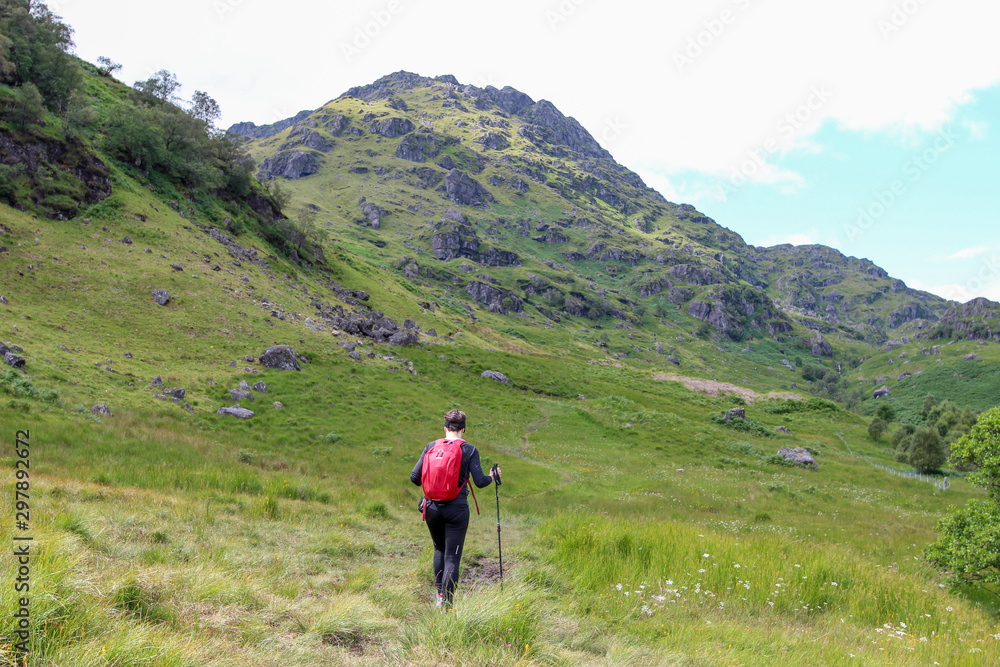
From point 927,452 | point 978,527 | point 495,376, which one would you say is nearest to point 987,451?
point 978,527

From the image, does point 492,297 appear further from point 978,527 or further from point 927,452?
point 978,527

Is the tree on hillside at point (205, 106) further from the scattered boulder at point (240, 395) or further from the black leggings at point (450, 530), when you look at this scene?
the black leggings at point (450, 530)

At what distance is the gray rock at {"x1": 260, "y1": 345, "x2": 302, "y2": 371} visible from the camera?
115 feet

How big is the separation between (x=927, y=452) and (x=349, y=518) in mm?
66841

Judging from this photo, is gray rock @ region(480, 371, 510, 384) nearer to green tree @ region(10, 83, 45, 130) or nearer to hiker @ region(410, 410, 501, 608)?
hiker @ region(410, 410, 501, 608)

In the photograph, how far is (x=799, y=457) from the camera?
42594 mm

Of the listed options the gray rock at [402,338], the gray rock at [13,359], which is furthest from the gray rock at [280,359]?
the gray rock at [402,338]

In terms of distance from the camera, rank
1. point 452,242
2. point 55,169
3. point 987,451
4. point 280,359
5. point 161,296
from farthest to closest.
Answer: point 452,242 → point 55,169 → point 280,359 → point 161,296 → point 987,451

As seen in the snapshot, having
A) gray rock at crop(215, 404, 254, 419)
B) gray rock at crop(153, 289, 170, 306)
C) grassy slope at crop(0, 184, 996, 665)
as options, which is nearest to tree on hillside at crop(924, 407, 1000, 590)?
grassy slope at crop(0, 184, 996, 665)

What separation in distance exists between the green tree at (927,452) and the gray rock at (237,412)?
69300 millimetres

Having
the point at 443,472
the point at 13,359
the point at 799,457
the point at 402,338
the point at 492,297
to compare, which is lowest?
the point at 799,457

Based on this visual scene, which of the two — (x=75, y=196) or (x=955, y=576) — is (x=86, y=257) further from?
(x=955, y=576)

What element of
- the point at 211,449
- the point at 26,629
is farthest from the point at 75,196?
the point at 26,629

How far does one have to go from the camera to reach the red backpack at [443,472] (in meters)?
7.08
